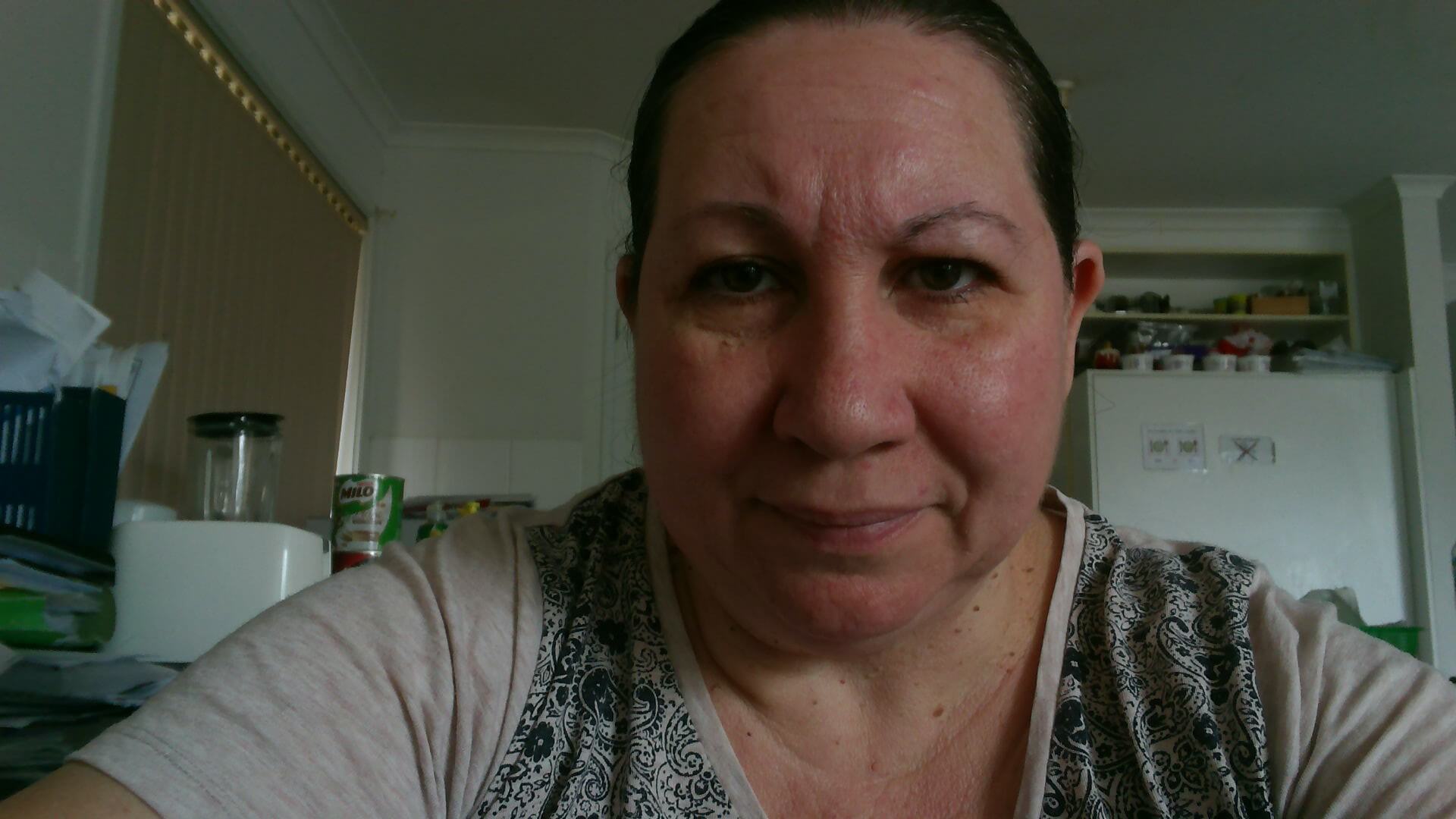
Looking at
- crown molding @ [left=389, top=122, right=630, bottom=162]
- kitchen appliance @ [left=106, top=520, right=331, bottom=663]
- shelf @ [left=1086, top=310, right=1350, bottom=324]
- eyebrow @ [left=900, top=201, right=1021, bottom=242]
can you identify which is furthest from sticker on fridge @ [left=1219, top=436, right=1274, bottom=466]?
kitchen appliance @ [left=106, top=520, right=331, bottom=663]

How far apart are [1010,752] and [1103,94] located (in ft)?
8.94

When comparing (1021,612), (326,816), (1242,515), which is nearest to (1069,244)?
(1021,612)

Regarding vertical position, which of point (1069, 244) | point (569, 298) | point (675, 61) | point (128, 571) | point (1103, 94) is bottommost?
point (128, 571)

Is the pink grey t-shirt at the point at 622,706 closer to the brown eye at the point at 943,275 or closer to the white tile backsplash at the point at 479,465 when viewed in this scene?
the brown eye at the point at 943,275

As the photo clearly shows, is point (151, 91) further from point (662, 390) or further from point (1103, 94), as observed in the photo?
point (1103, 94)

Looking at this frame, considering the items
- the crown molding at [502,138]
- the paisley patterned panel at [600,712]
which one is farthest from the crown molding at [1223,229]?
the paisley patterned panel at [600,712]

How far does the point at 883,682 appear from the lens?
707 mm

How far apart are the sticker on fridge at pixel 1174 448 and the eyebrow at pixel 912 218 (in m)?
2.78

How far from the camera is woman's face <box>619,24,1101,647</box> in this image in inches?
22.8

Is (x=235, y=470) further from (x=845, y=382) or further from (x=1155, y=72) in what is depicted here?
(x=1155, y=72)

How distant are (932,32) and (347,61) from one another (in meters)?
2.45

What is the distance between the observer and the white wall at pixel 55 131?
4.38 feet

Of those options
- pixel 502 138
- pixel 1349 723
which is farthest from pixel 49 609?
pixel 502 138

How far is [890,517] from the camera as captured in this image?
589 mm
